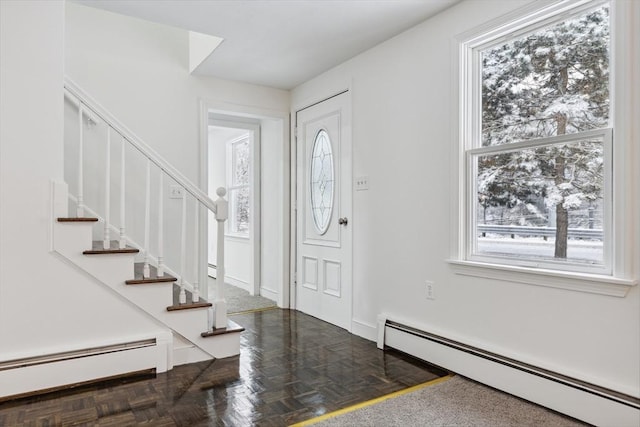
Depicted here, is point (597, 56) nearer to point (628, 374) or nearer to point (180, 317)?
point (628, 374)

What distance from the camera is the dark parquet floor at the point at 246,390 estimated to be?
2.12m

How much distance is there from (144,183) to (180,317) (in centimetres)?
138

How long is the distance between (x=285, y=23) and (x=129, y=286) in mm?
2053

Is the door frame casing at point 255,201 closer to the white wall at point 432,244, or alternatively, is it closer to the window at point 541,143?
the white wall at point 432,244

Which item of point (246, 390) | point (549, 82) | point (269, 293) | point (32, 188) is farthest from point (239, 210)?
point (549, 82)

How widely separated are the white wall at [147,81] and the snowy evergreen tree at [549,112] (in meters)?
2.53

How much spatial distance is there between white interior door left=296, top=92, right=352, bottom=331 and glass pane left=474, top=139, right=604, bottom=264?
133 cm

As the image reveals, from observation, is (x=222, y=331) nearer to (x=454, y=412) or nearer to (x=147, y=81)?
(x=454, y=412)

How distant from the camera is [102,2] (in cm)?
272

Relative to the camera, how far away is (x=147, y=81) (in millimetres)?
3699

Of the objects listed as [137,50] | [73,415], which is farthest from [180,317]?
[137,50]

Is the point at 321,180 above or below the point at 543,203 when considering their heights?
above

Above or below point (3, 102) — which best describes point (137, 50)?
above

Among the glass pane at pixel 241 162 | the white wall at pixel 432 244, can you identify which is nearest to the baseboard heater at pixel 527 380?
the white wall at pixel 432 244
